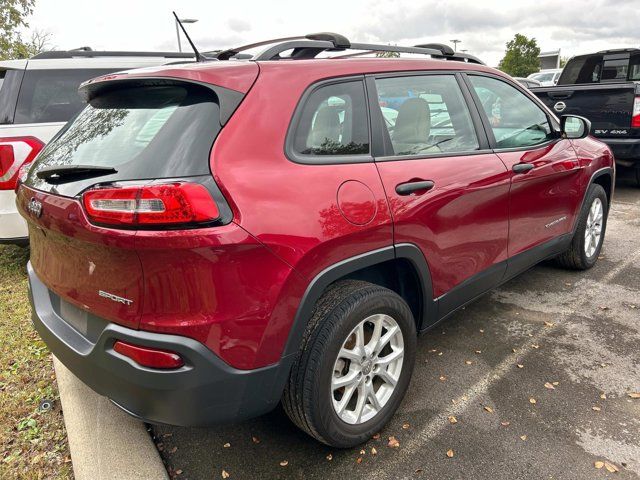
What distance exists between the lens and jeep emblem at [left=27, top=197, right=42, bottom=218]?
2.09 metres

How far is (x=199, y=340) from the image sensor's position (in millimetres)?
1739

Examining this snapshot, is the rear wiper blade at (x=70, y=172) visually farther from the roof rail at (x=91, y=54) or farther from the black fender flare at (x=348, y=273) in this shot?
the roof rail at (x=91, y=54)

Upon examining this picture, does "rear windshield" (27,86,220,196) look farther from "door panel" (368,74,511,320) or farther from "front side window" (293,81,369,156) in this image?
"door panel" (368,74,511,320)

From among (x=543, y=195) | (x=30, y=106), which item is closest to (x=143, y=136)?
(x=543, y=195)

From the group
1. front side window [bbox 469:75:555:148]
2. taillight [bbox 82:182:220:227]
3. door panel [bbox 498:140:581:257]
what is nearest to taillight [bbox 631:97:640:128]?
door panel [bbox 498:140:581:257]

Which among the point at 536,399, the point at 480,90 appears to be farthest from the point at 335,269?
the point at 480,90

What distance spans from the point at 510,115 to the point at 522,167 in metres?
0.45

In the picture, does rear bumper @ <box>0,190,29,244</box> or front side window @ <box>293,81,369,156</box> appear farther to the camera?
rear bumper @ <box>0,190,29,244</box>

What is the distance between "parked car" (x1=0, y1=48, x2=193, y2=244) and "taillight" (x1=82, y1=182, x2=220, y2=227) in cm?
282

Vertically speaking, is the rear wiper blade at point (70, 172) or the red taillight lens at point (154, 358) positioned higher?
the rear wiper blade at point (70, 172)

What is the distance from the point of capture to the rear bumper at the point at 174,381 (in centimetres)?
175

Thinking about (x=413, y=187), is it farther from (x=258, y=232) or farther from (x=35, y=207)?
(x=35, y=207)

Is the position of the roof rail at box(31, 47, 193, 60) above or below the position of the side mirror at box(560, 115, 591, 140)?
above

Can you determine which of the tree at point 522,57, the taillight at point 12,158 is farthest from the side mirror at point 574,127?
the tree at point 522,57
